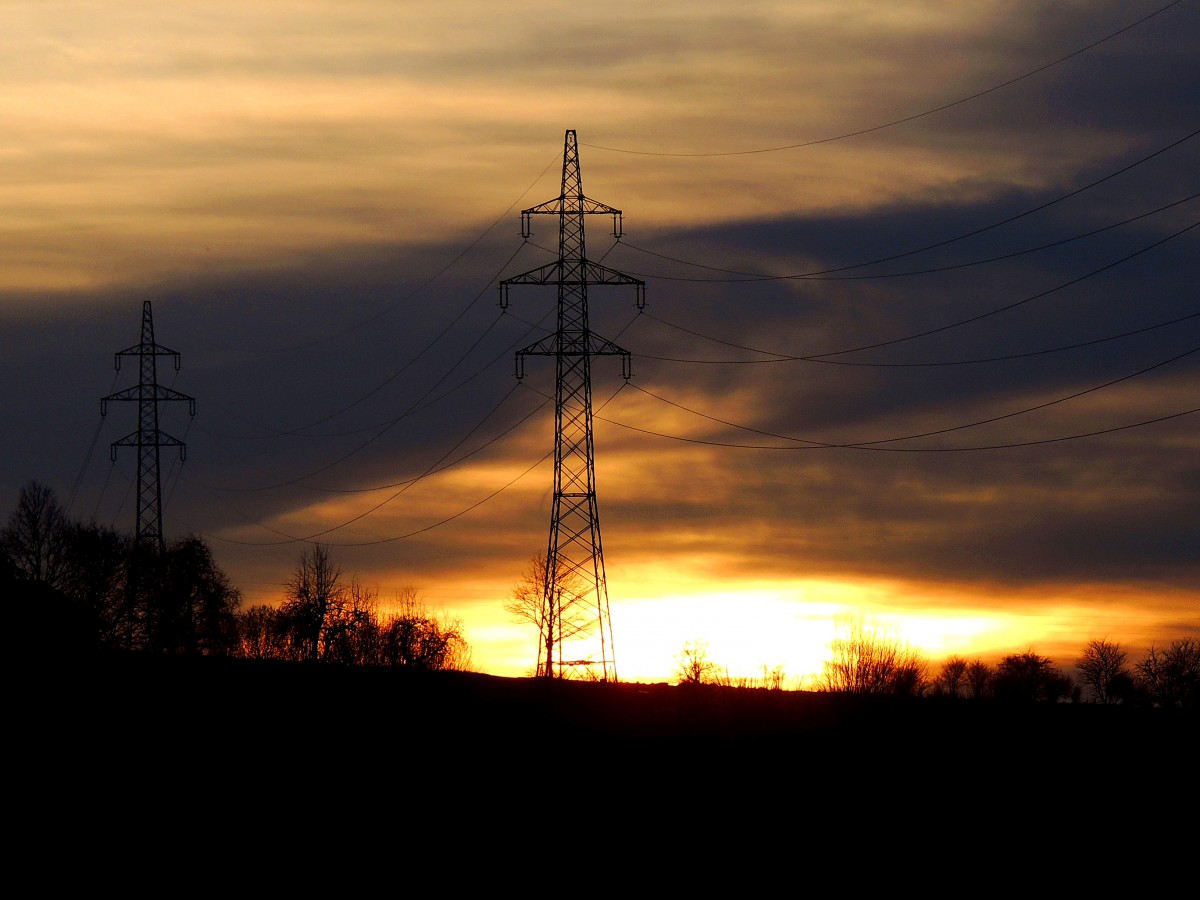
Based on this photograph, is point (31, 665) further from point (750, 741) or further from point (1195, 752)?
point (1195, 752)

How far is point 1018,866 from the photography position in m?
32.2

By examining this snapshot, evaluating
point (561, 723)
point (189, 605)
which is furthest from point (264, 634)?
point (561, 723)

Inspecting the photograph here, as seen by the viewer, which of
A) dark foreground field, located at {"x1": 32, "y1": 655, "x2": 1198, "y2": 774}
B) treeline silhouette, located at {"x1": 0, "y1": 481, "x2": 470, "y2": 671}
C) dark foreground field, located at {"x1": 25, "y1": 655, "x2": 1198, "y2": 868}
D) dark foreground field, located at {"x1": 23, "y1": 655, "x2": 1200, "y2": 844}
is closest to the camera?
dark foreground field, located at {"x1": 25, "y1": 655, "x2": 1198, "y2": 868}

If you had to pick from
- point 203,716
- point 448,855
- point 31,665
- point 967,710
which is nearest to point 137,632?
point 31,665

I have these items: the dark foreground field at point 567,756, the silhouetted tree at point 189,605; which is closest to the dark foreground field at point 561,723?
the dark foreground field at point 567,756

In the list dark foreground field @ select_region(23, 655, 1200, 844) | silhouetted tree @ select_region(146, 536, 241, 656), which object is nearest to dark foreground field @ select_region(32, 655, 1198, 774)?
dark foreground field @ select_region(23, 655, 1200, 844)

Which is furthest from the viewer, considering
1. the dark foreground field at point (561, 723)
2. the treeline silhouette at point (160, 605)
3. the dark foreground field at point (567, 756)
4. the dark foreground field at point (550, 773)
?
the treeline silhouette at point (160, 605)

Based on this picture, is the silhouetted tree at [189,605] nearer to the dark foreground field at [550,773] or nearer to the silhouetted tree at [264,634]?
the silhouetted tree at [264,634]

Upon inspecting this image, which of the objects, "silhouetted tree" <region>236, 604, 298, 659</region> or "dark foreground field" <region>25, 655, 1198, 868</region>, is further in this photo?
"silhouetted tree" <region>236, 604, 298, 659</region>

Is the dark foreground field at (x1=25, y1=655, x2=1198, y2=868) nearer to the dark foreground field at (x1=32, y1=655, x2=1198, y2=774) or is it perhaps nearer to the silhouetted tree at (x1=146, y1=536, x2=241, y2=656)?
the dark foreground field at (x1=32, y1=655, x2=1198, y2=774)

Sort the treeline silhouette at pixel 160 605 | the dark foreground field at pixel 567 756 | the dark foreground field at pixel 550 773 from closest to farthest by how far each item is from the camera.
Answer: the dark foreground field at pixel 550 773 < the dark foreground field at pixel 567 756 < the treeline silhouette at pixel 160 605

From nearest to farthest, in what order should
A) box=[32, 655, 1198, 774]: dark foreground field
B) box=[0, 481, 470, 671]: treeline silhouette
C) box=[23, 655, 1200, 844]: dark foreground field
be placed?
box=[23, 655, 1200, 844]: dark foreground field < box=[32, 655, 1198, 774]: dark foreground field < box=[0, 481, 470, 671]: treeline silhouette

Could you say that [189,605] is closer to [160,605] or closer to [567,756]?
[160,605]

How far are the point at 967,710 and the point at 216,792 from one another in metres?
24.2
